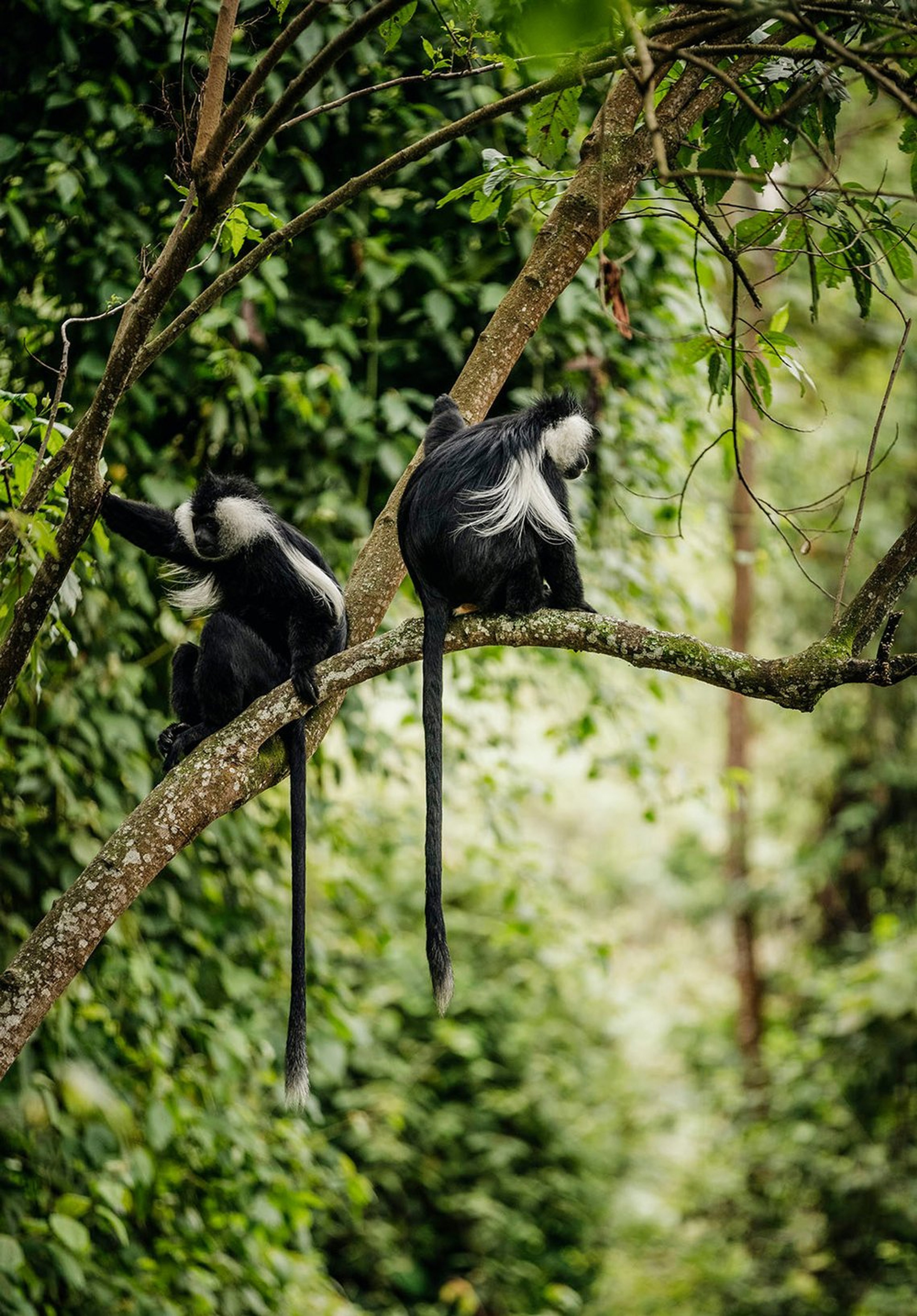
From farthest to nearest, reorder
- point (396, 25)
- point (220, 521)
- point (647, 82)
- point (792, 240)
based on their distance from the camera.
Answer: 1. point (220, 521)
2. point (792, 240)
3. point (396, 25)
4. point (647, 82)

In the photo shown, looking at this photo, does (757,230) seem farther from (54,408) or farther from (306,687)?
(54,408)

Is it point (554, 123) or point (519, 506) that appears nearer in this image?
point (554, 123)

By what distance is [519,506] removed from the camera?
2.56 m

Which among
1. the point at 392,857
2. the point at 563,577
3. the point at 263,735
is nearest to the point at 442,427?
the point at 563,577

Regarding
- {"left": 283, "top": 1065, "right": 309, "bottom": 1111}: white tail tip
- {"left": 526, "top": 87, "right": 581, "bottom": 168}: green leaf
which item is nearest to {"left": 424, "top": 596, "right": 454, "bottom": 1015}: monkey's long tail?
{"left": 283, "top": 1065, "right": 309, "bottom": 1111}: white tail tip

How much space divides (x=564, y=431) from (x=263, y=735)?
1154 mm

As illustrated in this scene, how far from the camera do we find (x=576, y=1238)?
5.56m

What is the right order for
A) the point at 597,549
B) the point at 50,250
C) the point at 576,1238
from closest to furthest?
the point at 50,250 < the point at 597,549 < the point at 576,1238

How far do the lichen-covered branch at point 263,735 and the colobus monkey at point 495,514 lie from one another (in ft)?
1.30

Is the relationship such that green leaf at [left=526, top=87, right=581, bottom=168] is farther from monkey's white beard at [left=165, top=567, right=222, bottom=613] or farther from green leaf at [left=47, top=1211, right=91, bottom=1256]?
green leaf at [left=47, top=1211, right=91, bottom=1256]

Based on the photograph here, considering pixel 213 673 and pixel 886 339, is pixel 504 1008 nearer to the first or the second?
pixel 213 673

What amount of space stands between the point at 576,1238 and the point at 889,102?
6668 millimetres

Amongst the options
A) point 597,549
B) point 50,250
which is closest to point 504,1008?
point 597,549

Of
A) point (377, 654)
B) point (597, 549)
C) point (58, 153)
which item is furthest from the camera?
point (597, 549)
